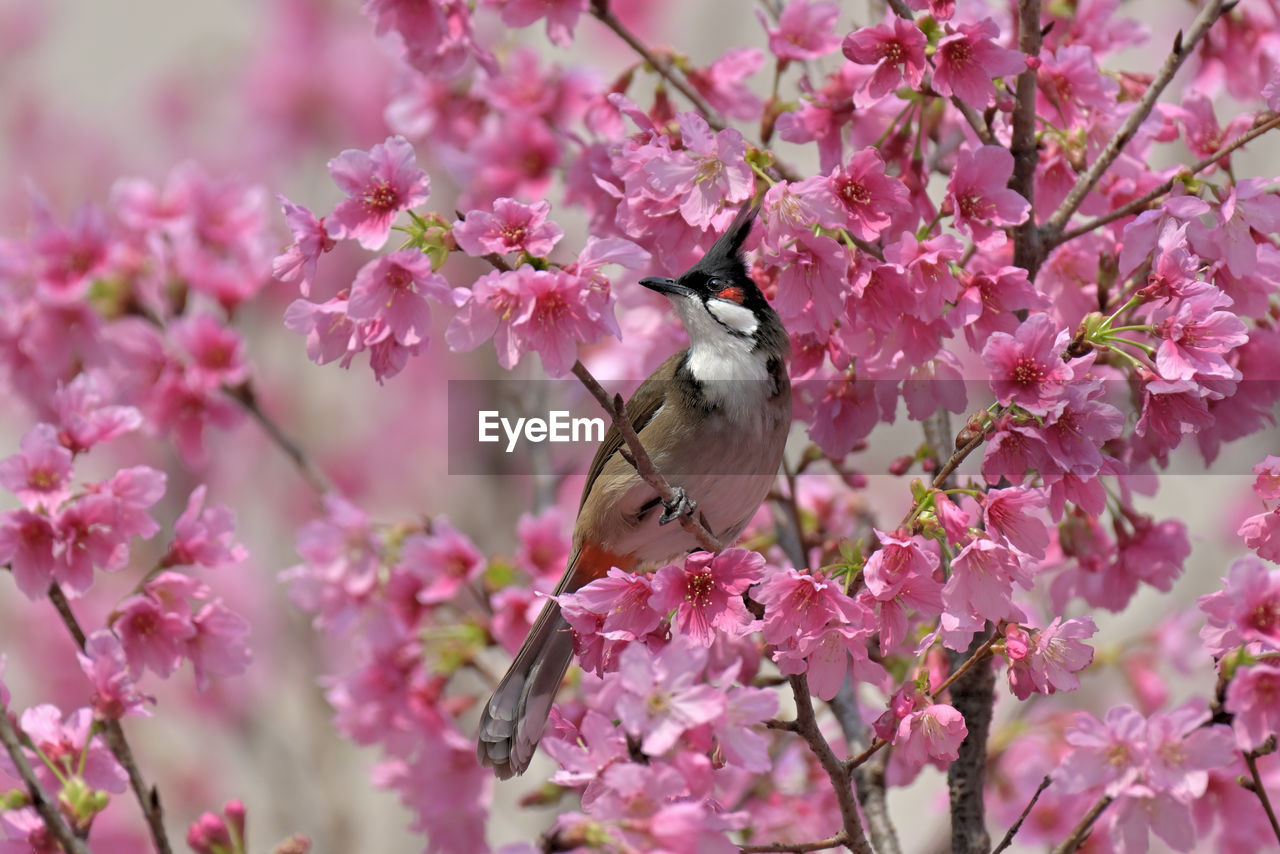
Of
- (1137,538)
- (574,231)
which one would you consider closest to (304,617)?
(574,231)

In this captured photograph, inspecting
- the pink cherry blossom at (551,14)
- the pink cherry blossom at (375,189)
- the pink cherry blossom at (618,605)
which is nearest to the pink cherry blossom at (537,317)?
the pink cherry blossom at (375,189)

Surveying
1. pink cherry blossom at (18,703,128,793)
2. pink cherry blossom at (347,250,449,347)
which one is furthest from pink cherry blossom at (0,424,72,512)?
pink cherry blossom at (347,250,449,347)

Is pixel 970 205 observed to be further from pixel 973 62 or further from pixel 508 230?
pixel 508 230

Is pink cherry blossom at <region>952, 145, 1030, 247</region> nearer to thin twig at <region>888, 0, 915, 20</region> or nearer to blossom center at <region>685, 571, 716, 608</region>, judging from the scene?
thin twig at <region>888, 0, 915, 20</region>

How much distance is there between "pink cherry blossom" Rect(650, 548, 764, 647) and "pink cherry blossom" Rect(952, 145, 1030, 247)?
2.39 ft

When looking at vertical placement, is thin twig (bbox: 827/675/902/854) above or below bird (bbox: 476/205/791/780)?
below

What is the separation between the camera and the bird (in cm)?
262

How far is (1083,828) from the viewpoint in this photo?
2.06m

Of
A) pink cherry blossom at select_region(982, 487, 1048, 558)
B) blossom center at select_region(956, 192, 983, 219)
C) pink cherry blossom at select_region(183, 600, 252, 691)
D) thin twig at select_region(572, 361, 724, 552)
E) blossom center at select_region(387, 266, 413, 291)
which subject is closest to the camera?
thin twig at select_region(572, 361, 724, 552)

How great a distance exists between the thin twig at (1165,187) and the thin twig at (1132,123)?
32 mm

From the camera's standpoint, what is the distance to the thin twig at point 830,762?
1.97 meters

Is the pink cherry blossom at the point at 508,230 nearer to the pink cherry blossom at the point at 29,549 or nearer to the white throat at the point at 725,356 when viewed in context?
the white throat at the point at 725,356

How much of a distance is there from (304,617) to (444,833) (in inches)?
76.5

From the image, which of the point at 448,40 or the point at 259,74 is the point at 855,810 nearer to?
the point at 448,40
